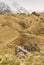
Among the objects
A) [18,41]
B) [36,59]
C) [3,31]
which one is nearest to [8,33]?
[3,31]

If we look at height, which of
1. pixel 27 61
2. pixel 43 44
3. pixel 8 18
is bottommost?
pixel 8 18

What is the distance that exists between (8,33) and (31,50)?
470 inches

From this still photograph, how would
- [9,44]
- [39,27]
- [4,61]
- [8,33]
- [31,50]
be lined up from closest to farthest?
1. [4,61]
2. [31,50]
3. [9,44]
4. [8,33]
5. [39,27]

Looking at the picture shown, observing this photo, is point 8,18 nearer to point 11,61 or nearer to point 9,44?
point 9,44

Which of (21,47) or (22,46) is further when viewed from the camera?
(22,46)

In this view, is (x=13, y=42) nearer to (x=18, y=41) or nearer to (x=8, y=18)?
(x=18, y=41)

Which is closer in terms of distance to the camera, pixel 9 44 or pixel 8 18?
pixel 9 44

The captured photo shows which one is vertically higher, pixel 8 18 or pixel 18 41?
pixel 18 41

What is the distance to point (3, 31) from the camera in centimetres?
→ 3669

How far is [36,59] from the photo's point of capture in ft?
37.4

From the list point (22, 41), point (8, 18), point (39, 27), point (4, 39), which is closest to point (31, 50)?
point (22, 41)

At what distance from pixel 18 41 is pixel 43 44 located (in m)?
2.53

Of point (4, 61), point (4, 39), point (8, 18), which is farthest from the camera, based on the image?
point (8, 18)

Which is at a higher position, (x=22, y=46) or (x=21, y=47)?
(x=21, y=47)
